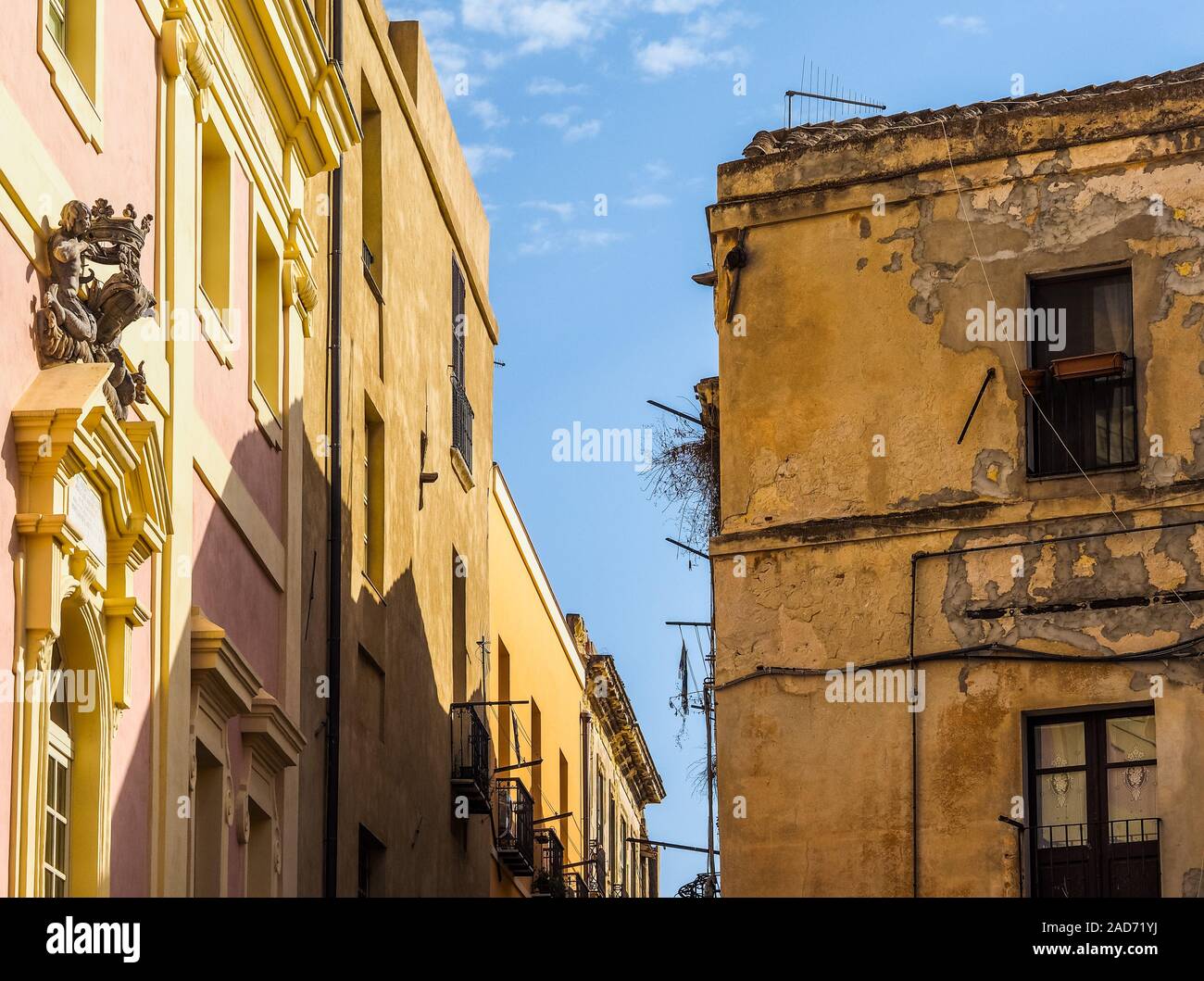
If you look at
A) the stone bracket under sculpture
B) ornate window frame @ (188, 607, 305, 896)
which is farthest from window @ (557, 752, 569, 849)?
the stone bracket under sculpture

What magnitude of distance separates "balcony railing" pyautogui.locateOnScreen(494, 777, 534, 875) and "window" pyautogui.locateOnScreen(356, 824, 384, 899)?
6.06m

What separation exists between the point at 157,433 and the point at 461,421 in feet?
44.8

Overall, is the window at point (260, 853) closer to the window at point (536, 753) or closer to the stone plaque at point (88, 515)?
the stone plaque at point (88, 515)

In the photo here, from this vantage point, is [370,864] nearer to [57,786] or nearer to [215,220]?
[215,220]

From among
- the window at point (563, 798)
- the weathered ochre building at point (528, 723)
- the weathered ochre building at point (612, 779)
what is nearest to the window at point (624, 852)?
the weathered ochre building at point (612, 779)

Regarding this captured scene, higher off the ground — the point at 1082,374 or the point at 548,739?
the point at 1082,374

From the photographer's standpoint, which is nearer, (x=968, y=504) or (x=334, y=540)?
(x=968, y=504)

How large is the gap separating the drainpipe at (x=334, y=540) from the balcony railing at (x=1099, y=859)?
5.44 m

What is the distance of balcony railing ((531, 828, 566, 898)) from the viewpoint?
1181 inches

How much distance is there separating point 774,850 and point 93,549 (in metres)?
7.57

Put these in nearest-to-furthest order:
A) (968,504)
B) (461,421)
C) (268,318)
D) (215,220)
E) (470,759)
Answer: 1. (215,220)
2. (268,318)
3. (968,504)
4. (470,759)
5. (461,421)

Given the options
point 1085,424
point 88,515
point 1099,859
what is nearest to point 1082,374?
point 1085,424

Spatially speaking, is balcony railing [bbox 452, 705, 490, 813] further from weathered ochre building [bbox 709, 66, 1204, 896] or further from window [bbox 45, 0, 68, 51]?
window [bbox 45, 0, 68, 51]

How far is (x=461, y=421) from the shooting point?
26797 millimetres
